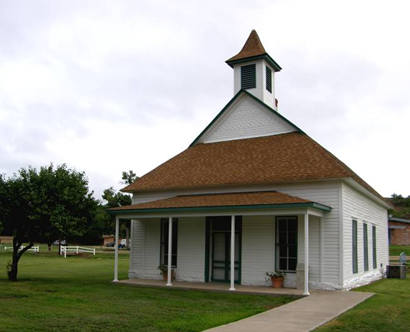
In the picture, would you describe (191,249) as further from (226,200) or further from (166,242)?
(226,200)

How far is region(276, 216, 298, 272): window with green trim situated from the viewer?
16828 mm

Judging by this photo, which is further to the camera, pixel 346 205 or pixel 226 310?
pixel 346 205

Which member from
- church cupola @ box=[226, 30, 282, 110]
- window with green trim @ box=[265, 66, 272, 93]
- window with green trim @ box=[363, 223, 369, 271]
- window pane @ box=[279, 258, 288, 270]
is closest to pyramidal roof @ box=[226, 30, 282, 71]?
church cupola @ box=[226, 30, 282, 110]

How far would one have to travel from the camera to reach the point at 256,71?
23.4m

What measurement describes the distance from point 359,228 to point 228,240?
5.37 m

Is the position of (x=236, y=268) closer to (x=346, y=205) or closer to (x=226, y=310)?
(x=346, y=205)

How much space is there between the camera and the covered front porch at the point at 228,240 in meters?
15.9

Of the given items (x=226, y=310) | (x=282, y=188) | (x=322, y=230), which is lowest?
(x=226, y=310)

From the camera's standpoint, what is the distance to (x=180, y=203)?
17.9m

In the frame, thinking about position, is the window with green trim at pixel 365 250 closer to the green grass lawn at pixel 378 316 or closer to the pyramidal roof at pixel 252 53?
the green grass lawn at pixel 378 316

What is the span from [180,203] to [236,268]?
3.28 m

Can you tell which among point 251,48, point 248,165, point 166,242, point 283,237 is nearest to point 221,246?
point 166,242

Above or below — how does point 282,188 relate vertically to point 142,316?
above

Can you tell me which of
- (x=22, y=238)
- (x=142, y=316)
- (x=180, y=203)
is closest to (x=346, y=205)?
(x=180, y=203)
